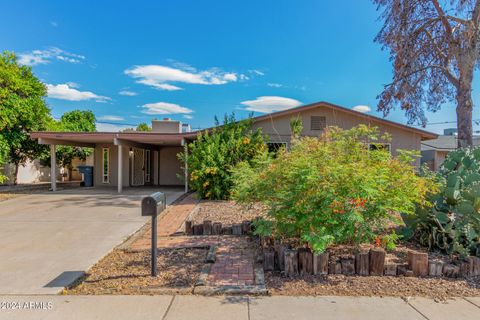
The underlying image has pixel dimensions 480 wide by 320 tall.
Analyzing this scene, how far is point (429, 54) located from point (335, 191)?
980 cm

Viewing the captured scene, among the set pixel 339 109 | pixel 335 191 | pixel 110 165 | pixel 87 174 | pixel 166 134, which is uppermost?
pixel 339 109

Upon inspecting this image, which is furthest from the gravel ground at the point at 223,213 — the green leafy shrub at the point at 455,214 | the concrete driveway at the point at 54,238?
the green leafy shrub at the point at 455,214

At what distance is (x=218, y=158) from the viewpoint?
10.1m

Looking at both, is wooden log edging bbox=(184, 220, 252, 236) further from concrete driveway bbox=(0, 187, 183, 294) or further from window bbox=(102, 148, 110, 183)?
window bbox=(102, 148, 110, 183)

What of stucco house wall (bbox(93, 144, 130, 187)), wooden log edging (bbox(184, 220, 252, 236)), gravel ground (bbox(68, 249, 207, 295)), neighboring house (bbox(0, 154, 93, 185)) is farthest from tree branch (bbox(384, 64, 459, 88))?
neighboring house (bbox(0, 154, 93, 185))

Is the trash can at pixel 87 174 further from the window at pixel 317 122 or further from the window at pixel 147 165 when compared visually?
the window at pixel 317 122

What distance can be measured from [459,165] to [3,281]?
22.1 feet

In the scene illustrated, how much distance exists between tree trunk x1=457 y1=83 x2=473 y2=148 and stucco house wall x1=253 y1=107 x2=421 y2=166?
→ 3.93 metres

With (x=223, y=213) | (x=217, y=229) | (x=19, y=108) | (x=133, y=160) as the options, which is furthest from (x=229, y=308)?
(x=133, y=160)

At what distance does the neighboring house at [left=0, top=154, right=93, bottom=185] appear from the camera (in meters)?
15.9

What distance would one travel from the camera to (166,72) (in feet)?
77.9

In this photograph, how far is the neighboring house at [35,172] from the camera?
15.9 m

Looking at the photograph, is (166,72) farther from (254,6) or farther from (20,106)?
(254,6)

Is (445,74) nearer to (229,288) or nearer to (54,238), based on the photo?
(229,288)
